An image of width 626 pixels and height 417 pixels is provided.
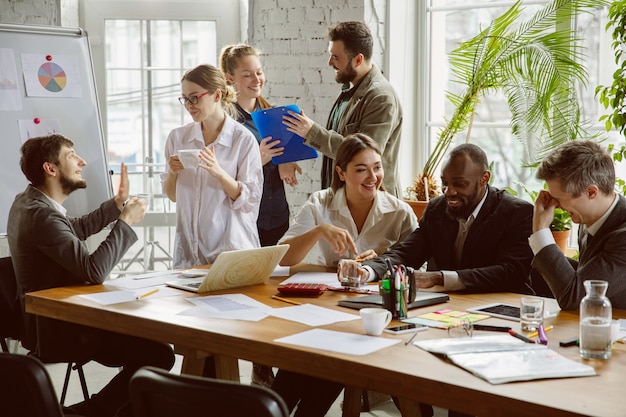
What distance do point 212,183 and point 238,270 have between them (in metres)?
0.65

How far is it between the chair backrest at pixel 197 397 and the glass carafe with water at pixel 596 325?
34.7 inches

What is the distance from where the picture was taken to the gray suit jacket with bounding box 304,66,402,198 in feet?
12.3

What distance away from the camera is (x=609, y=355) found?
201 centimetres

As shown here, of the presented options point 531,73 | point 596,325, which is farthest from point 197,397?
point 531,73

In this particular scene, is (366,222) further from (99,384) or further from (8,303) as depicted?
(99,384)

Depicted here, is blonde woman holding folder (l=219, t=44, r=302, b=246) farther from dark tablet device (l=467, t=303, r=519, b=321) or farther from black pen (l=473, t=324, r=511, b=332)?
black pen (l=473, t=324, r=511, b=332)

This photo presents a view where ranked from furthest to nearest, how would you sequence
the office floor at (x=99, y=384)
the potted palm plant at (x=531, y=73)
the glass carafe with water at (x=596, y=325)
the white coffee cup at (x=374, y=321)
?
the potted palm plant at (x=531, y=73)
the office floor at (x=99, y=384)
the white coffee cup at (x=374, y=321)
the glass carafe with water at (x=596, y=325)

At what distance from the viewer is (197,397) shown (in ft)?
5.01

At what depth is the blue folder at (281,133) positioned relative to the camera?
379cm

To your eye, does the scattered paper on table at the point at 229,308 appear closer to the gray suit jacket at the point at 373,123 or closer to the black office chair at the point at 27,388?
the black office chair at the point at 27,388

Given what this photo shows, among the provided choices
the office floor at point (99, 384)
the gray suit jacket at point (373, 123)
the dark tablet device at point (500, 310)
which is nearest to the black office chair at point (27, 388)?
the dark tablet device at point (500, 310)

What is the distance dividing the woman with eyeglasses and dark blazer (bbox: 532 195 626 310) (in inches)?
53.3

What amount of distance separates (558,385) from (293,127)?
7.31 feet

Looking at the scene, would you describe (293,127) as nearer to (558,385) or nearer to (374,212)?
(374,212)
